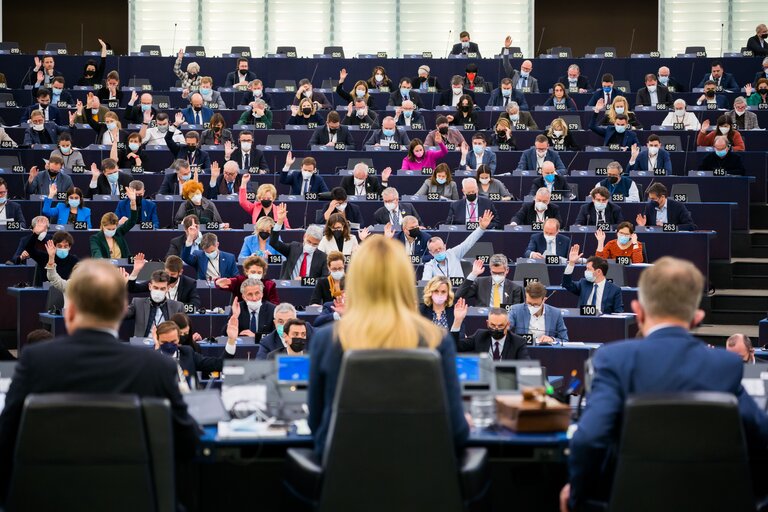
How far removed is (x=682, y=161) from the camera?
44.7 ft

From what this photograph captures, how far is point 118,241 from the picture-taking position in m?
11.1

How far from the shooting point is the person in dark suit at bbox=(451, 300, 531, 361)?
8117mm

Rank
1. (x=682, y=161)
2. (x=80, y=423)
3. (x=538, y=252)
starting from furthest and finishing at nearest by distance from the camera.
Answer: (x=682, y=161)
(x=538, y=252)
(x=80, y=423)

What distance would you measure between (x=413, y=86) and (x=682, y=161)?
435cm

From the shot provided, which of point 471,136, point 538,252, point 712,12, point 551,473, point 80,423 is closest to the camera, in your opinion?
point 80,423

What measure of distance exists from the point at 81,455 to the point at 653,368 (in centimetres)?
184

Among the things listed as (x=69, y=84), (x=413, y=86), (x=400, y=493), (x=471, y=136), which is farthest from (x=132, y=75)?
(x=400, y=493)

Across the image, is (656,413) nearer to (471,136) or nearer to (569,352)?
(569,352)

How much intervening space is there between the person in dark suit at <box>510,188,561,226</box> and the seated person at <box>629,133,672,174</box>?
1943mm

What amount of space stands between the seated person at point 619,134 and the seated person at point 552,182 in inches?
55.8

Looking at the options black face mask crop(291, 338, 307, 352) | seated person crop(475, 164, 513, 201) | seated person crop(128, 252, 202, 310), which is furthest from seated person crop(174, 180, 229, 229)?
black face mask crop(291, 338, 307, 352)

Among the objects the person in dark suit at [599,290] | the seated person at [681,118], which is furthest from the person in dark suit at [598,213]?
the seated person at [681,118]

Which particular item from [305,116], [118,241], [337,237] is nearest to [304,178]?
[337,237]

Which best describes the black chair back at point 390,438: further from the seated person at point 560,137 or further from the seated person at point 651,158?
the seated person at point 560,137
